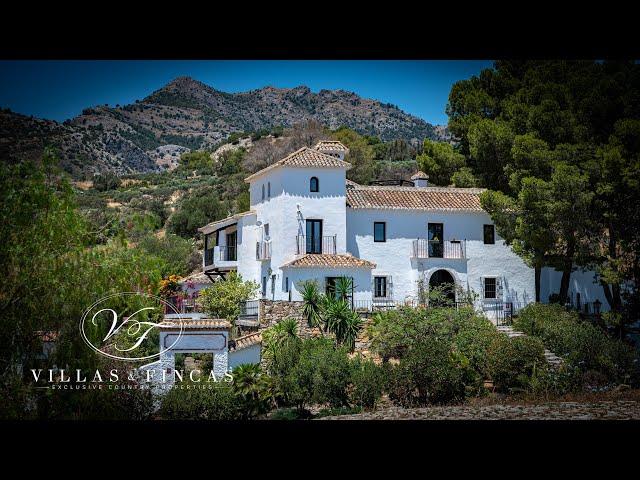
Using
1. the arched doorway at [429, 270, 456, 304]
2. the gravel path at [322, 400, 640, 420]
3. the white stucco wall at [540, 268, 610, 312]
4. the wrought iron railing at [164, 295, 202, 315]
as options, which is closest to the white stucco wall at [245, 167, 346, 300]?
the wrought iron railing at [164, 295, 202, 315]

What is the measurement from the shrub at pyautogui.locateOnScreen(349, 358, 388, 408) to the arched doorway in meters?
5.05

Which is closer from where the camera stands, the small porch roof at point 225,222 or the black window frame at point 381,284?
the black window frame at point 381,284

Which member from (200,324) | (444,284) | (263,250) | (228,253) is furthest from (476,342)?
(228,253)

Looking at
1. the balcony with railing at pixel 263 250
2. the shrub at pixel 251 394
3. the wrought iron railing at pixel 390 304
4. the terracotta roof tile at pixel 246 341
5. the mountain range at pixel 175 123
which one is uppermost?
the mountain range at pixel 175 123

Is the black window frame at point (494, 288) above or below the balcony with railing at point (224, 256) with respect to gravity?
below

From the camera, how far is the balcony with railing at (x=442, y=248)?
66.1 feet

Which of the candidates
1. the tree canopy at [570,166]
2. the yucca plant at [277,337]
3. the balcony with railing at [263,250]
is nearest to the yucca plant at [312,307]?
the yucca plant at [277,337]

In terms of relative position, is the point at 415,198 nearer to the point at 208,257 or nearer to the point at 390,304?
the point at 390,304

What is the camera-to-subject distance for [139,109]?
1809 centimetres

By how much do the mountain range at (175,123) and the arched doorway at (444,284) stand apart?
3934 mm

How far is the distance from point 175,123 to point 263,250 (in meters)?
5.13

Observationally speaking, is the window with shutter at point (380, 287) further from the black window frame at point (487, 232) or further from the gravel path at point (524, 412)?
the gravel path at point (524, 412)
